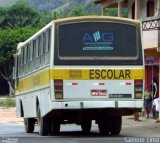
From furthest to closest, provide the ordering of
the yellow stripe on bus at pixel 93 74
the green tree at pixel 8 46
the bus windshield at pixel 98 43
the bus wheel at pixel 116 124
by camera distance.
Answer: the green tree at pixel 8 46, the bus wheel at pixel 116 124, the bus windshield at pixel 98 43, the yellow stripe on bus at pixel 93 74

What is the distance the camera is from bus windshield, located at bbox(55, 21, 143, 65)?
2005cm

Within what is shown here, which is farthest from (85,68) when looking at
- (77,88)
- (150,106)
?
(150,106)

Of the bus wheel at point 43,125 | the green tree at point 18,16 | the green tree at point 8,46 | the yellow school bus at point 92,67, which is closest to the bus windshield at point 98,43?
the yellow school bus at point 92,67

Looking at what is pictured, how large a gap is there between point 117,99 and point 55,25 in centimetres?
296

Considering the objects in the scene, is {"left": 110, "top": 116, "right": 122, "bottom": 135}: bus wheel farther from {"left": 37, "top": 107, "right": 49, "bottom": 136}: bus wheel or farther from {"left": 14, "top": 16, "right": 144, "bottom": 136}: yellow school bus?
{"left": 37, "top": 107, "right": 49, "bottom": 136}: bus wheel

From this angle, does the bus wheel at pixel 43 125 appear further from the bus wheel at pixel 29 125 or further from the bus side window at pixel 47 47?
the bus wheel at pixel 29 125

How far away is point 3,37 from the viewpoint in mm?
84562

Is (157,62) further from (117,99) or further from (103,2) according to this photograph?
(117,99)

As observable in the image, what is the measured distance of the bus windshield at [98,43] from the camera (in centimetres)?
2005

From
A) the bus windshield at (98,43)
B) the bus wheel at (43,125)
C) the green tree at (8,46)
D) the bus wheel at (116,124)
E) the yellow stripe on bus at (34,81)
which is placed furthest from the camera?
the green tree at (8,46)

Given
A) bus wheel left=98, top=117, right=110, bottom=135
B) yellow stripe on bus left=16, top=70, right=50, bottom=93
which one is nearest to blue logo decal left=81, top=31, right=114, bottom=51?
yellow stripe on bus left=16, top=70, right=50, bottom=93

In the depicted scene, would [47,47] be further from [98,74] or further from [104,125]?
[104,125]

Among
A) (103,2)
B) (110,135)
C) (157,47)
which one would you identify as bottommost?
(110,135)

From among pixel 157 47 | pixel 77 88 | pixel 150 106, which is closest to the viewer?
pixel 77 88
